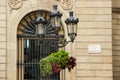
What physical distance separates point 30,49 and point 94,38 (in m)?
2.69

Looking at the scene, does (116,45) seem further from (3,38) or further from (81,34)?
(3,38)

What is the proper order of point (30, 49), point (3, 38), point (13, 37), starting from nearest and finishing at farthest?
point (3, 38) → point (13, 37) → point (30, 49)

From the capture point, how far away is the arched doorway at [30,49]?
20.1m

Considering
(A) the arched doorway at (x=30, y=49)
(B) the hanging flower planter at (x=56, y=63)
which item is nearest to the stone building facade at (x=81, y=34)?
(A) the arched doorway at (x=30, y=49)

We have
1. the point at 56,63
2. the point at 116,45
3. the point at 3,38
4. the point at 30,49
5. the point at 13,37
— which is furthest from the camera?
the point at 116,45

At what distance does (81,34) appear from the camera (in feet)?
64.8

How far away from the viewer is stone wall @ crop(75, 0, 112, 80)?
1966 cm

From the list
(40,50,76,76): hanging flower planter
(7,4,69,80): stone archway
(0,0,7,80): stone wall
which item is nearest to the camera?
(40,50,76,76): hanging flower planter

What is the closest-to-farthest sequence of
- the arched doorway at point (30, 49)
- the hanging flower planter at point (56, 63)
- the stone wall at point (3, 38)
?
1. the hanging flower planter at point (56, 63)
2. the stone wall at point (3, 38)
3. the arched doorway at point (30, 49)

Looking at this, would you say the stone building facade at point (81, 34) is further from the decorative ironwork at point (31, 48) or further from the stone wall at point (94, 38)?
the decorative ironwork at point (31, 48)

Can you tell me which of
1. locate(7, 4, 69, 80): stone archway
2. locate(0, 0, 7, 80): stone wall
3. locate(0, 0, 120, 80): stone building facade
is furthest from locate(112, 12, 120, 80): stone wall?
locate(0, 0, 7, 80): stone wall

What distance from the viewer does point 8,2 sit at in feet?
64.8

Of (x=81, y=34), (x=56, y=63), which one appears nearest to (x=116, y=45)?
(x=81, y=34)

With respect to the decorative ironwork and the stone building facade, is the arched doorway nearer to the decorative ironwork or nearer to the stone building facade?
the decorative ironwork
